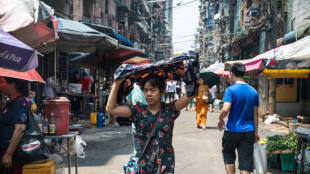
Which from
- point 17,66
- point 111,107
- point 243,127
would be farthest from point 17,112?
point 243,127

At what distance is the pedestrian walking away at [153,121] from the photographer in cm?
309

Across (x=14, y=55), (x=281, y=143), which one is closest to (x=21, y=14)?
(x=14, y=55)

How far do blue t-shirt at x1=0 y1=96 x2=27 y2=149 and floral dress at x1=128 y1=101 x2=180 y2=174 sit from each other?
4.64 ft

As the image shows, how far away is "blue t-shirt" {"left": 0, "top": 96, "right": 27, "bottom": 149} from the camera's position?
3758 mm

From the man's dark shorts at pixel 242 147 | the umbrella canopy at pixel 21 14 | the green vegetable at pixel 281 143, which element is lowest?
the green vegetable at pixel 281 143

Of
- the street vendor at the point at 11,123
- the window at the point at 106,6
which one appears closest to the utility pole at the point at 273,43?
the street vendor at the point at 11,123

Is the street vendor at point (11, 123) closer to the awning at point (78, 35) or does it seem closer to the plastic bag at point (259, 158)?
the plastic bag at point (259, 158)

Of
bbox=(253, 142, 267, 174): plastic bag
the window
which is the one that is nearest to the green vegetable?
bbox=(253, 142, 267, 174): plastic bag

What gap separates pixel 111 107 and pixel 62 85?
1188cm

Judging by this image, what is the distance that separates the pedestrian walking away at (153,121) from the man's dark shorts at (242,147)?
189cm

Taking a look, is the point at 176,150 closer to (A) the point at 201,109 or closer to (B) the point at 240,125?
(B) the point at 240,125

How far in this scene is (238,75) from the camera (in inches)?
196

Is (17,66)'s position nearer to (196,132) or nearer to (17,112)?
(17,112)

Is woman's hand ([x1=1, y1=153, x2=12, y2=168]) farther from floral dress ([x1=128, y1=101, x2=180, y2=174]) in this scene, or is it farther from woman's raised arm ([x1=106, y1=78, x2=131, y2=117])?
floral dress ([x1=128, y1=101, x2=180, y2=174])
